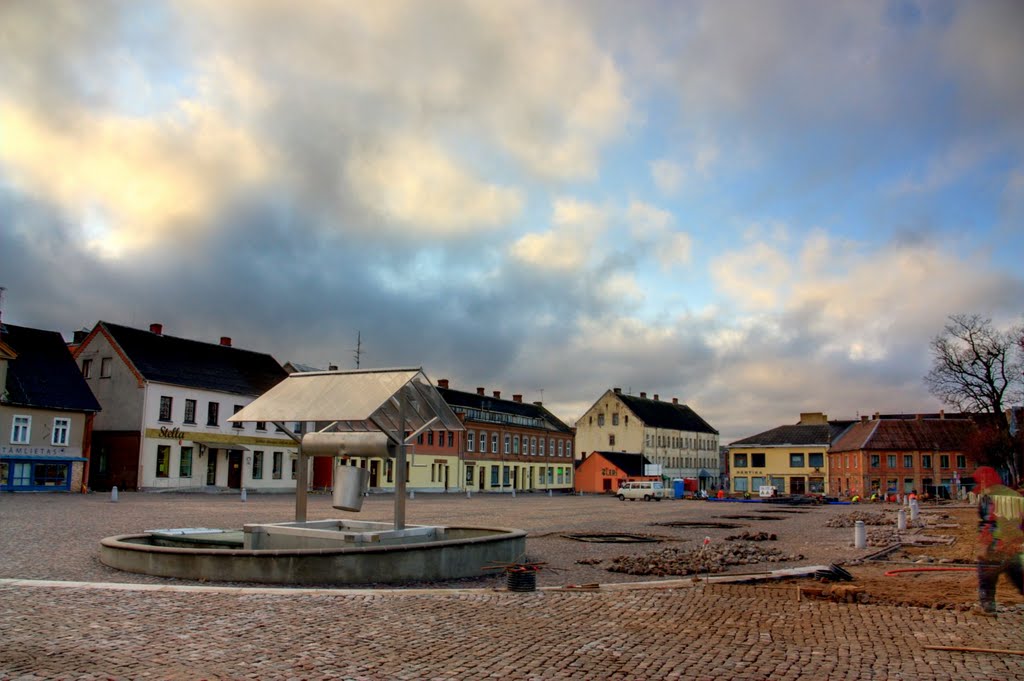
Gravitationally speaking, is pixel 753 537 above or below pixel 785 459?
below

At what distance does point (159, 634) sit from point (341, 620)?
2047 mm

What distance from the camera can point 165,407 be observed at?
4975 centimetres

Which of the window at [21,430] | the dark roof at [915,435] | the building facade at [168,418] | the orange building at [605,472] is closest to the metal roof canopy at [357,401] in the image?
the building facade at [168,418]

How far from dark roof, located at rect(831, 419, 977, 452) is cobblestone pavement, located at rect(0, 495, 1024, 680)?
72337mm

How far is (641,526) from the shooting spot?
97.1 ft

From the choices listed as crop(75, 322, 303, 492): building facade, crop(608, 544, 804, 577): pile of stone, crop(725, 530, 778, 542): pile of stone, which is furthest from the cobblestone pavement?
crop(75, 322, 303, 492): building facade

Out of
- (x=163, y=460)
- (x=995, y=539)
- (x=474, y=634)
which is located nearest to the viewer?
(x=474, y=634)

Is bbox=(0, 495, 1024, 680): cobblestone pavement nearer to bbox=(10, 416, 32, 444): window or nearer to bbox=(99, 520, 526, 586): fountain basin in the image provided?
bbox=(99, 520, 526, 586): fountain basin

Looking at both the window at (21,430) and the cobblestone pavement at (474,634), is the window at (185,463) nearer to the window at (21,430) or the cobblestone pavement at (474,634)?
the window at (21,430)

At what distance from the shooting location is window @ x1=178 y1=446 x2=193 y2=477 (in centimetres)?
5031

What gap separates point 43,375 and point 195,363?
9.95m

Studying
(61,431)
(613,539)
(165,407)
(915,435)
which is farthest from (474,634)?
(915,435)

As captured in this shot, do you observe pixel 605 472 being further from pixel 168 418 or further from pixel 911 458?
pixel 168 418

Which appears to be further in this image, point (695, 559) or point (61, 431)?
point (61, 431)
